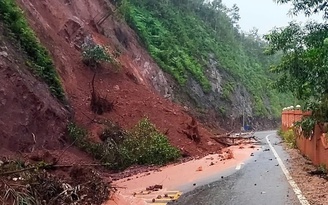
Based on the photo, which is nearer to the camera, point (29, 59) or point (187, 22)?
point (29, 59)

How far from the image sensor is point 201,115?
3609 cm

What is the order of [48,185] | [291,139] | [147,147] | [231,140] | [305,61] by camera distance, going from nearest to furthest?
[48,185] → [305,61] → [147,147] → [291,139] → [231,140]

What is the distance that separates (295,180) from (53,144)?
718cm

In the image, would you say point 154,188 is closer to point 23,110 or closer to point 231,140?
point 23,110

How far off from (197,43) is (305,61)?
38532mm

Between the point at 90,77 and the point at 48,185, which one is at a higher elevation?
the point at 90,77

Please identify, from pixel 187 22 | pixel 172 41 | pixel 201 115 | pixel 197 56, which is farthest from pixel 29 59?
pixel 187 22

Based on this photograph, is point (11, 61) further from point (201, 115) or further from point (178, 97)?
point (201, 115)

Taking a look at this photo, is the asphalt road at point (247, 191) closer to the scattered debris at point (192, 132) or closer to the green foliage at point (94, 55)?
the scattered debris at point (192, 132)

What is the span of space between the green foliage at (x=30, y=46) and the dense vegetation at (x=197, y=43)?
427 inches

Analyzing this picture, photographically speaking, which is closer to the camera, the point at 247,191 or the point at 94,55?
the point at 247,191

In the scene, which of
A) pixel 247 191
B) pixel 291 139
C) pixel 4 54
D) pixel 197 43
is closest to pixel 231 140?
pixel 291 139

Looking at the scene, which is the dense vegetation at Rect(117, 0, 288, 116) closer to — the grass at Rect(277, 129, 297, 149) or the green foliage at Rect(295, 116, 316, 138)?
the grass at Rect(277, 129, 297, 149)

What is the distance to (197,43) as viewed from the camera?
164 feet
